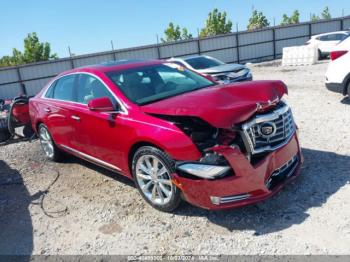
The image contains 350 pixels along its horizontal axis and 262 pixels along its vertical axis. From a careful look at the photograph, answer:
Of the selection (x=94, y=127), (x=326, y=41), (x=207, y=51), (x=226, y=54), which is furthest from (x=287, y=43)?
(x=94, y=127)

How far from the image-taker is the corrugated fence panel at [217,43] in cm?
2697

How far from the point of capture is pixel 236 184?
3576mm

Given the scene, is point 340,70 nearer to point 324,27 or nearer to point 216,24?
point 324,27

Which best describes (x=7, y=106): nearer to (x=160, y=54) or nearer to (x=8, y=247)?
(x=8, y=247)

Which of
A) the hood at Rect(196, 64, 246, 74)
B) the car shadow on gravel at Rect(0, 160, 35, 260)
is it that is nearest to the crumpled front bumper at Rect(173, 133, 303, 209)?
the car shadow on gravel at Rect(0, 160, 35, 260)

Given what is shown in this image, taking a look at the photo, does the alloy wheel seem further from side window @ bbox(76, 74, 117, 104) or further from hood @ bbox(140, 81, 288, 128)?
side window @ bbox(76, 74, 117, 104)

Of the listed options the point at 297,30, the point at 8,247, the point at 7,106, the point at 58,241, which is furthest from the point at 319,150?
the point at 297,30

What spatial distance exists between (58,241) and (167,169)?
4.69ft

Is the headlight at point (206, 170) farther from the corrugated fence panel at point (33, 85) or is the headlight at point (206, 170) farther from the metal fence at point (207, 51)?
the metal fence at point (207, 51)

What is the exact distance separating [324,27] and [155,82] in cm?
2859

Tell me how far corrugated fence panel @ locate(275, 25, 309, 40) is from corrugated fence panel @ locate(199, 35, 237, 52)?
3.73 m

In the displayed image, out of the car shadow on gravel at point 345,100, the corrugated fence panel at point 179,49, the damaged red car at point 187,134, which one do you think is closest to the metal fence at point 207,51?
the corrugated fence panel at point 179,49

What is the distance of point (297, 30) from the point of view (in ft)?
94.8

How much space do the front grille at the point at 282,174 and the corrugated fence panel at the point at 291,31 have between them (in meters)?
26.2
